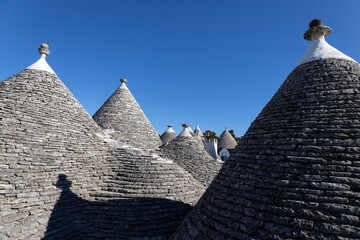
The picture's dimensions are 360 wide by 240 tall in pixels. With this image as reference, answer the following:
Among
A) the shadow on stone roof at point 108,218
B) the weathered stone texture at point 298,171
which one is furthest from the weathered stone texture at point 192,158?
the weathered stone texture at point 298,171

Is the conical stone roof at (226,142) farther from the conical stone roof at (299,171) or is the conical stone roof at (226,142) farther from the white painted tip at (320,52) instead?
the conical stone roof at (299,171)

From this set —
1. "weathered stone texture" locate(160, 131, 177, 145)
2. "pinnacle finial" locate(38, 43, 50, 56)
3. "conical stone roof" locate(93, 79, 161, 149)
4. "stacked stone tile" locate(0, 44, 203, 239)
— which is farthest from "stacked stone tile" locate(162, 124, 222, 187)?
"pinnacle finial" locate(38, 43, 50, 56)

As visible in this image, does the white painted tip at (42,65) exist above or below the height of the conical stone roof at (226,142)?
below

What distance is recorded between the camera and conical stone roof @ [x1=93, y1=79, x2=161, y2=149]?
1041 cm

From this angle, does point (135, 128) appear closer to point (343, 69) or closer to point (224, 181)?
point (224, 181)

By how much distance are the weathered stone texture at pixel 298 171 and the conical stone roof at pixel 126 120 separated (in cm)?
699

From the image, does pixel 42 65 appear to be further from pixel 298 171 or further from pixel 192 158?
pixel 298 171

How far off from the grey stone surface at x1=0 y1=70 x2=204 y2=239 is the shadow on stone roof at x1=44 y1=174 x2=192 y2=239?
0.02 metres

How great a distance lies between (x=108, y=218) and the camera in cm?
521

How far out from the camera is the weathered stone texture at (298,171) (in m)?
2.49

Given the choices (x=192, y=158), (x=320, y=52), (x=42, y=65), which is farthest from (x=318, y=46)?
(x=42, y=65)

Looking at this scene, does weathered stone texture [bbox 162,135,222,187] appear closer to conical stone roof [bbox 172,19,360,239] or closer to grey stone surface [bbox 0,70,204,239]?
grey stone surface [bbox 0,70,204,239]

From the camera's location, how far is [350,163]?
8.96 ft

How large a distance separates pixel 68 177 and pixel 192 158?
6226 millimetres
